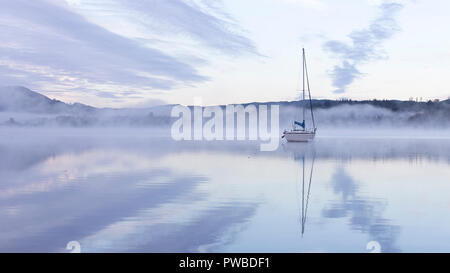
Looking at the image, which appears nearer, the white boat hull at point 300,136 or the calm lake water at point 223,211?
the calm lake water at point 223,211

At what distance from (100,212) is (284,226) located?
196 inches

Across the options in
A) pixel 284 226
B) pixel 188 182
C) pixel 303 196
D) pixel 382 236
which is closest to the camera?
pixel 382 236

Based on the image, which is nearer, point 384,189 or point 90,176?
point 384,189

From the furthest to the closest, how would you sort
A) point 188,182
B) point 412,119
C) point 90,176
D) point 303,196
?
point 412,119
point 90,176
point 188,182
point 303,196

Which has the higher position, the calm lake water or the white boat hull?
the white boat hull

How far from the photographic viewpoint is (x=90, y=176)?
18422mm

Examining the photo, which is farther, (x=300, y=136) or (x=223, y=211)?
(x=300, y=136)

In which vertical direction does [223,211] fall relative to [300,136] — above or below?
below

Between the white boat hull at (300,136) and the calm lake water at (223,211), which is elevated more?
the white boat hull at (300,136)

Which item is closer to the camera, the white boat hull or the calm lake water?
the calm lake water

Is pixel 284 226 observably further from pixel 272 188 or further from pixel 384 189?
pixel 384 189
